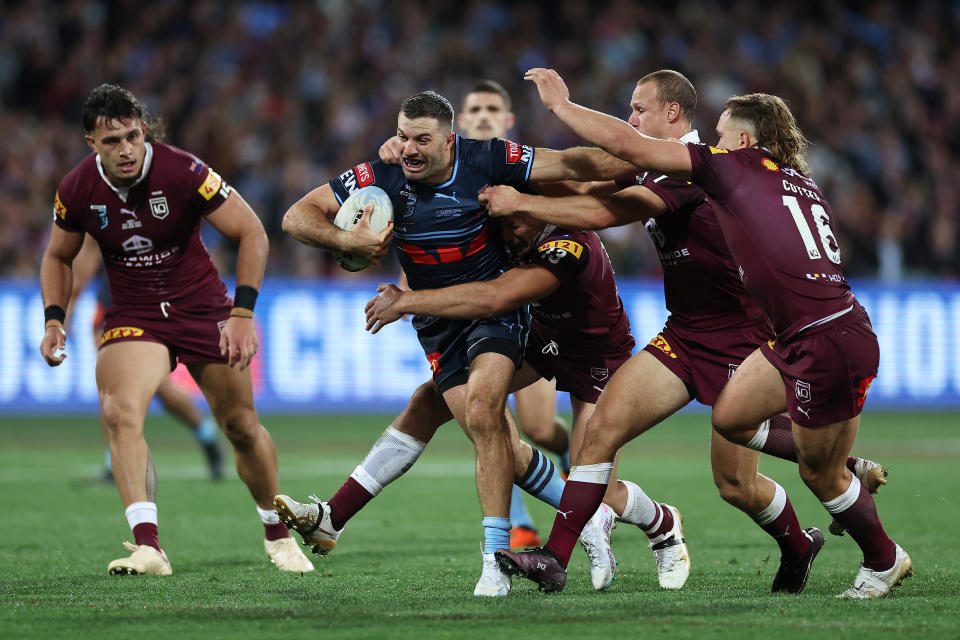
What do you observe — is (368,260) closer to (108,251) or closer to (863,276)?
(108,251)

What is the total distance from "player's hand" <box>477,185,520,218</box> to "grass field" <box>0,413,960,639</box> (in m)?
1.84

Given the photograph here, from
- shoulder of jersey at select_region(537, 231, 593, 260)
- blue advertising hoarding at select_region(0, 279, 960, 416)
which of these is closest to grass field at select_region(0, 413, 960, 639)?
shoulder of jersey at select_region(537, 231, 593, 260)

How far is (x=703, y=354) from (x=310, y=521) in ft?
7.23

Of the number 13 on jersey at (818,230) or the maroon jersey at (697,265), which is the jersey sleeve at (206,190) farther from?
the number 13 on jersey at (818,230)

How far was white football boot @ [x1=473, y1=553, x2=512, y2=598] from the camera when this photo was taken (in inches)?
231

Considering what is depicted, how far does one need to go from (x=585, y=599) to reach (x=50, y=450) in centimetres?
1014

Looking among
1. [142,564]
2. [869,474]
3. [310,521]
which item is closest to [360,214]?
[310,521]

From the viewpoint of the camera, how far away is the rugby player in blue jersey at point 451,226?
6.21 m

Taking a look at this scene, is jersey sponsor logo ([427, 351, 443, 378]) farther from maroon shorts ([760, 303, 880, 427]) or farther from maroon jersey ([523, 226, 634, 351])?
maroon shorts ([760, 303, 880, 427])

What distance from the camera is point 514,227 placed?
257 inches

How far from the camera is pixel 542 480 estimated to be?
6801 mm

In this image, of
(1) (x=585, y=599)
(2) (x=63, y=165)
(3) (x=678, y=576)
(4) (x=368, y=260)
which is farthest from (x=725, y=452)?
(2) (x=63, y=165)

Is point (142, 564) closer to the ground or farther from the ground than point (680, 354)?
closer to the ground

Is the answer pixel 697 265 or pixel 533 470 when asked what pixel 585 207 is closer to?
pixel 697 265
